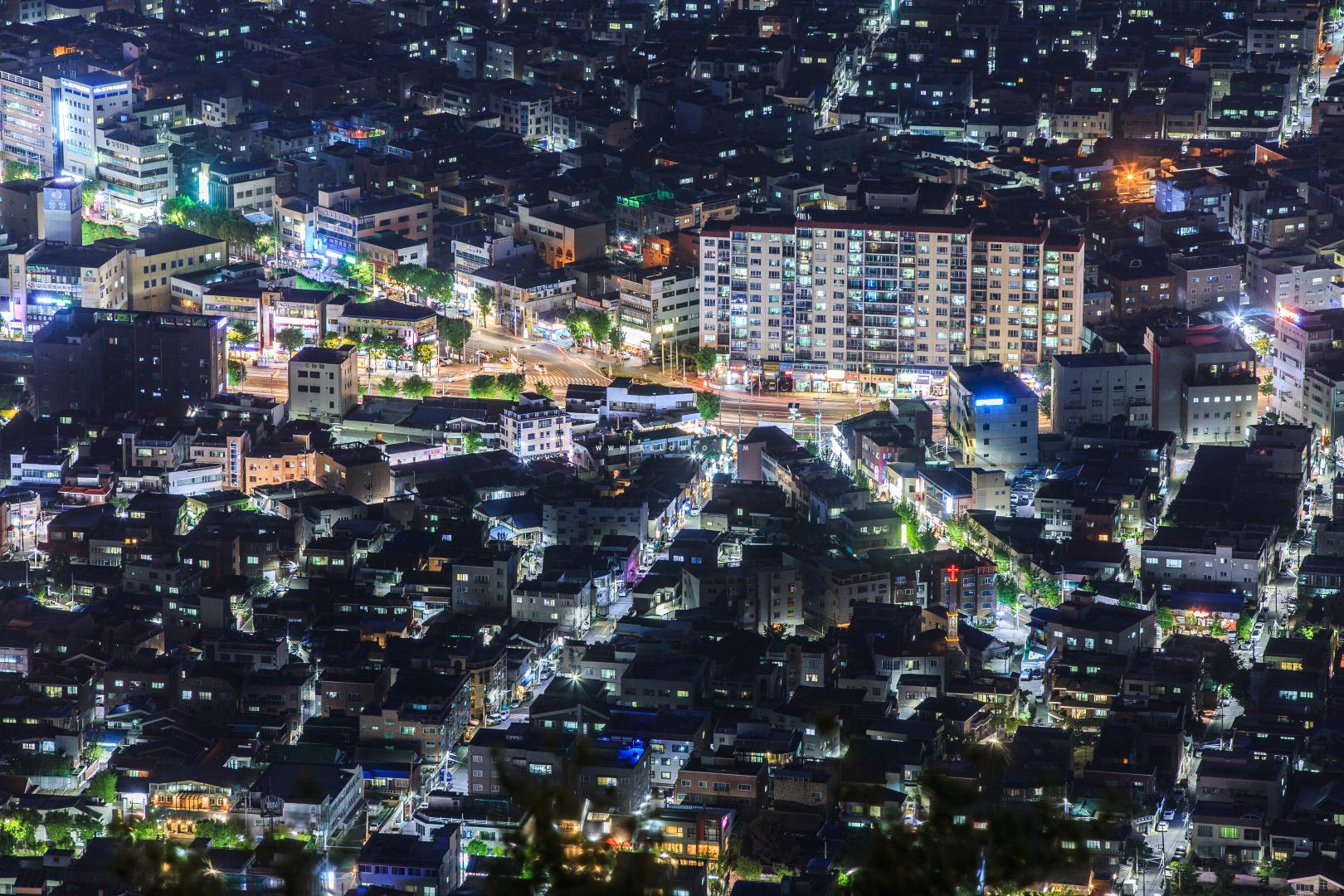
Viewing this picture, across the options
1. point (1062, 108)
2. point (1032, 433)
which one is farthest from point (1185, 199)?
point (1032, 433)

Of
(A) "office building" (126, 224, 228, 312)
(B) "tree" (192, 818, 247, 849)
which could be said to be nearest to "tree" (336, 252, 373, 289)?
(A) "office building" (126, 224, 228, 312)

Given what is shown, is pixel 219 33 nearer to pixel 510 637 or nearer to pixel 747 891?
pixel 510 637

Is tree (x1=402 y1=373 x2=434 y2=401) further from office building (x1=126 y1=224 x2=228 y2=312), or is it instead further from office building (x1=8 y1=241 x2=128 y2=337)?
office building (x1=8 y1=241 x2=128 y2=337)

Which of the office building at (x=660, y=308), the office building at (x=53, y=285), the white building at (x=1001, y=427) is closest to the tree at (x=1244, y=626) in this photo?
the white building at (x=1001, y=427)

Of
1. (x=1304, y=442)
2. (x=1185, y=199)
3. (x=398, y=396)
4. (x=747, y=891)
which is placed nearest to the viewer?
(x=747, y=891)

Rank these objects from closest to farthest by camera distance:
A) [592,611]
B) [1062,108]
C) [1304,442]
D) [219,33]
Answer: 1. [592,611]
2. [1304,442]
3. [1062,108]
4. [219,33]
